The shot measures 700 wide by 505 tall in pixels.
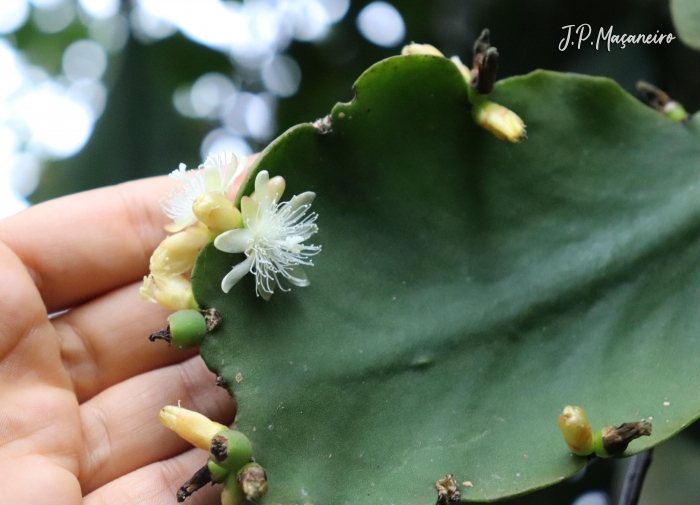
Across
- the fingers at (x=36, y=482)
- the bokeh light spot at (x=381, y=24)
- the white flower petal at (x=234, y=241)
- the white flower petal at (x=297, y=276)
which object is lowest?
the fingers at (x=36, y=482)

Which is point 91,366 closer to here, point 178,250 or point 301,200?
point 178,250

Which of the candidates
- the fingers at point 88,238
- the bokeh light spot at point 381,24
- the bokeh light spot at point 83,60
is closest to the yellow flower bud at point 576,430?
the fingers at point 88,238

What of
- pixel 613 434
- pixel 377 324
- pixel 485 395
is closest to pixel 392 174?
pixel 377 324

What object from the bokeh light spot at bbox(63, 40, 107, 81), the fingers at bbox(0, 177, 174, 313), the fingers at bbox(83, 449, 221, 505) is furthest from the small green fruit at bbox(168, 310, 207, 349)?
the bokeh light spot at bbox(63, 40, 107, 81)

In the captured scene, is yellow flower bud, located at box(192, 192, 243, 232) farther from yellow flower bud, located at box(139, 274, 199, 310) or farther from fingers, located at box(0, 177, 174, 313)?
fingers, located at box(0, 177, 174, 313)

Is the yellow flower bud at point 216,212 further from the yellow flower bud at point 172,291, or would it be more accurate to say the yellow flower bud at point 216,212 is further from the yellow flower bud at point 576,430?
the yellow flower bud at point 576,430

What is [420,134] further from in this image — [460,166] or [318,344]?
[318,344]
